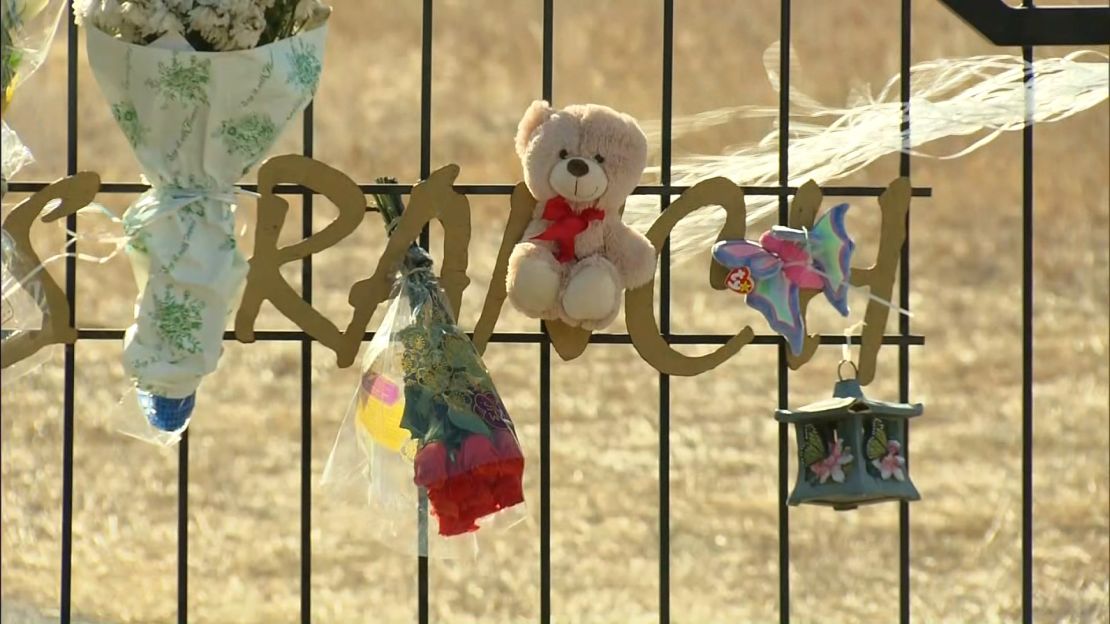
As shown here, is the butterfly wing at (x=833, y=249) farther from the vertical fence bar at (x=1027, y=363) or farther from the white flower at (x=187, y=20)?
the white flower at (x=187, y=20)

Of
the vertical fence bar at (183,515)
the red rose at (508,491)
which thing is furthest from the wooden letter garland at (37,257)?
the red rose at (508,491)

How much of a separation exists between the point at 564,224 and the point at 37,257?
0.69 m

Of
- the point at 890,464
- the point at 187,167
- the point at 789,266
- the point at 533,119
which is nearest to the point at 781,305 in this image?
the point at 789,266

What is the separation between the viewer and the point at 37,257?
2.31 metres

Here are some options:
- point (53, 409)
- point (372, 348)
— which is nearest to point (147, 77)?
point (372, 348)

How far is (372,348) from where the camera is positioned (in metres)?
2.36

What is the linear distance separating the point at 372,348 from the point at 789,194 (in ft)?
2.04

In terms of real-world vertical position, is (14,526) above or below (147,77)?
below

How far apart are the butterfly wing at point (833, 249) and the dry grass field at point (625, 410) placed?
2.77 m

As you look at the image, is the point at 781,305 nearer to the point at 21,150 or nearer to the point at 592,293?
the point at 592,293

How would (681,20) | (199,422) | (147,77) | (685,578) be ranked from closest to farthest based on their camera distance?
(147,77)
(685,578)
(199,422)
(681,20)

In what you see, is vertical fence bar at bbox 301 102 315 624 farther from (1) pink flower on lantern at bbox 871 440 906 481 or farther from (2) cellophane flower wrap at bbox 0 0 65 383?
(1) pink flower on lantern at bbox 871 440 906 481

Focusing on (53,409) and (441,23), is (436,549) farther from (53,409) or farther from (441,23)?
(441,23)

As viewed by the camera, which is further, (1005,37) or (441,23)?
(441,23)
